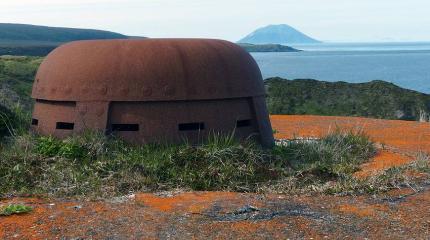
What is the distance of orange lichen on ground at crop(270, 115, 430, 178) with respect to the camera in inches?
348

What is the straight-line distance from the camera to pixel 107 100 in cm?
791

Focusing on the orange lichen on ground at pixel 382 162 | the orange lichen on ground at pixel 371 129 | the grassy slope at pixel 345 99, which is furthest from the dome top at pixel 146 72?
the grassy slope at pixel 345 99

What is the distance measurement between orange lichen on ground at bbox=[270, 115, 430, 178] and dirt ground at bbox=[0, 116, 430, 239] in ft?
4.72

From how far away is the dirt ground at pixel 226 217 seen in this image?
16.8ft

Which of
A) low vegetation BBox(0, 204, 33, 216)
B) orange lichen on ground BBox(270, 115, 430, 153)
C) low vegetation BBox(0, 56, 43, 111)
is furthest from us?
low vegetation BBox(0, 56, 43, 111)

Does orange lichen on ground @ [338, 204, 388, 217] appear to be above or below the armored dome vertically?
below

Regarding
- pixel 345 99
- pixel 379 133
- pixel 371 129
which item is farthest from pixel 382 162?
pixel 345 99

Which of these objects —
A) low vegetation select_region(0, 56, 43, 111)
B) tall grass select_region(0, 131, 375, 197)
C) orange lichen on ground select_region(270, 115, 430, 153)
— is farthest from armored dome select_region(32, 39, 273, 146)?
low vegetation select_region(0, 56, 43, 111)

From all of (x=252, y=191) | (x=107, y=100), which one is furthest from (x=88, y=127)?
(x=252, y=191)

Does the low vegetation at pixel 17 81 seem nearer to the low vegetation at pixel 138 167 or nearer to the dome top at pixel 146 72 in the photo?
the dome top at pixel 146 72

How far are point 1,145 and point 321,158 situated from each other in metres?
4.45

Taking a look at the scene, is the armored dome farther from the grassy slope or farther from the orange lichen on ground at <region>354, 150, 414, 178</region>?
the grassy slope

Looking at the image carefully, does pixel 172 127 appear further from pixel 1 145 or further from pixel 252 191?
pixel 1 145

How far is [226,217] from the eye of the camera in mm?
5547
